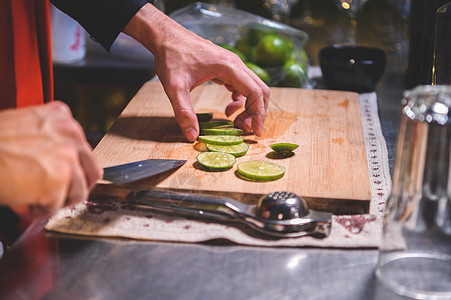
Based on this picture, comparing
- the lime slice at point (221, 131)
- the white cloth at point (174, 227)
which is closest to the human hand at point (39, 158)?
the white cloth at point (174, 227)

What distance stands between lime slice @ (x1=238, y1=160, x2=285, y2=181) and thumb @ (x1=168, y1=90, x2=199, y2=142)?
24cm

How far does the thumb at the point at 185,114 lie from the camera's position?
4.55ft

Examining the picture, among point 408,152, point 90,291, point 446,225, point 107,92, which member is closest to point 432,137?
point 408,152

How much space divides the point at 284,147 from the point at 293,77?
2.43ft

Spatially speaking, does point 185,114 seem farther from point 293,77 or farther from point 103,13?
point 293,77

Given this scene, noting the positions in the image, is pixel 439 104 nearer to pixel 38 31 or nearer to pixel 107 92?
pixel 38 31

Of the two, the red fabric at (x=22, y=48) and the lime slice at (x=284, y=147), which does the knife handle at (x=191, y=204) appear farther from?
the red fabric at (x=22, y=48)

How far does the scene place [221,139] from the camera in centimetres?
137

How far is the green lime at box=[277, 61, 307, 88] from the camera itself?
77.7 inches

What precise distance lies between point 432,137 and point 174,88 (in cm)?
76

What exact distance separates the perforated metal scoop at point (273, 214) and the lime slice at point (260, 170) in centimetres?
15

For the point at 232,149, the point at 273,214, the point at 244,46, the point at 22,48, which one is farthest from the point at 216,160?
the point at 244,46

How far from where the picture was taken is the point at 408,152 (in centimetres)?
83

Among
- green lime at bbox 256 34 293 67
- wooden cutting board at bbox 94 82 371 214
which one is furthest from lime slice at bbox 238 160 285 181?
green lime at bbox 256 34 293 67
